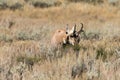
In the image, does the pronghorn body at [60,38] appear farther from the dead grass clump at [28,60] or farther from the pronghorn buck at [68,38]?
the dead grass clump at [28,60]

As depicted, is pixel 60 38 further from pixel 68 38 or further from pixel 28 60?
pixel 28 60

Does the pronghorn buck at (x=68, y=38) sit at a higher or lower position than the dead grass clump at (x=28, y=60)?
lower

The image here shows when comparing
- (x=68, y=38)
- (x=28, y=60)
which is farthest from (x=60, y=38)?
(x=28, y=60)

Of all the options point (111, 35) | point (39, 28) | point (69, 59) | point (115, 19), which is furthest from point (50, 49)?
point (115, 19)

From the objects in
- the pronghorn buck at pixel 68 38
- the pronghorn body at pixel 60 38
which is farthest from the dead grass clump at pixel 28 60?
the pronghorn body at pixel 60 38

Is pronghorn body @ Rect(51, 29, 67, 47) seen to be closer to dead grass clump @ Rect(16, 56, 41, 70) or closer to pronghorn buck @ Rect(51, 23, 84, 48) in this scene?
pronghorn buck @ Rect(51, 23, 84, 48)

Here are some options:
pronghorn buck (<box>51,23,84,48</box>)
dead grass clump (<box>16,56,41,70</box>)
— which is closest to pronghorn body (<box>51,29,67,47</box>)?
pronghorn buck (<box>51,23,84,48</box>)

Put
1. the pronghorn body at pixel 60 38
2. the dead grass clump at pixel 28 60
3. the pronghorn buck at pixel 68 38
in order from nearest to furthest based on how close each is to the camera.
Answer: the dead grass clump at pixel 28 60, the pronghorn buck at pixel 68 38, the pronghorn body at pixel 60 38

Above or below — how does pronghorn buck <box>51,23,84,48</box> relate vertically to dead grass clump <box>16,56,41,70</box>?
below

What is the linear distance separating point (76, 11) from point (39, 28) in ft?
25.7

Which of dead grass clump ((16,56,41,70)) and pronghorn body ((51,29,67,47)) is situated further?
pronghorn body ((51,29,67,47))

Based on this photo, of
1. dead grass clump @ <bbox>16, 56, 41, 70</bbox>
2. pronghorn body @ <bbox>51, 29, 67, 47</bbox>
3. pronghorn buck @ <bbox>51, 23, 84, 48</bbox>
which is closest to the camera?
dead grass clump @ <bbox>16, 56, 41, 70</bbox>

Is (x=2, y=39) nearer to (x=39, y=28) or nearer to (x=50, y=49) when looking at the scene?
(x=39, y=28)

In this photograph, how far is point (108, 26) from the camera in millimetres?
18266
